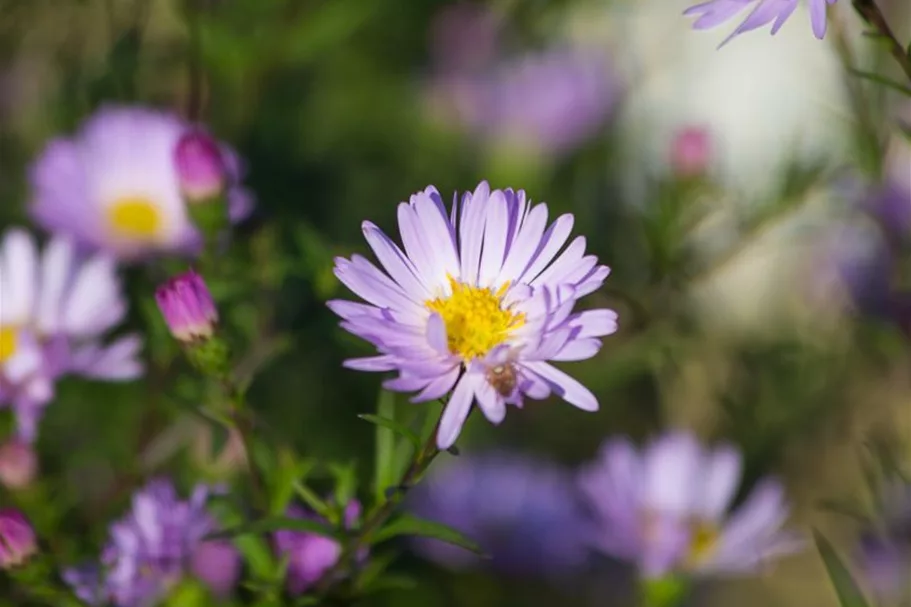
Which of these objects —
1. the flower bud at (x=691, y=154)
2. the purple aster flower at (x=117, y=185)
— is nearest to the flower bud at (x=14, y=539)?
the purple aster flower at (x=117, y=185)

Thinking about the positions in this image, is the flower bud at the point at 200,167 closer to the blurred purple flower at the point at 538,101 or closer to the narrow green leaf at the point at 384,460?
the narrow green leaf at the point at 384,460

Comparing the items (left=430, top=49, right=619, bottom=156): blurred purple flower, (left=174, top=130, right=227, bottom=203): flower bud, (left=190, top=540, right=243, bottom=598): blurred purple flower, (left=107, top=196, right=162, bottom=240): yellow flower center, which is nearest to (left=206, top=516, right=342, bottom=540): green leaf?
(left=190, top=540, right=243, bottom=598): blurred purple flower

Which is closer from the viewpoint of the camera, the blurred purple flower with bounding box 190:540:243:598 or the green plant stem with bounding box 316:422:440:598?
the green plant stem with bounding box 316:422:440:598

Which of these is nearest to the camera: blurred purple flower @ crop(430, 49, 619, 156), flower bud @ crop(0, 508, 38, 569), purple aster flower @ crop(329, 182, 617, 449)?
purple aster flower @ crop(329, 182, 617, 449)

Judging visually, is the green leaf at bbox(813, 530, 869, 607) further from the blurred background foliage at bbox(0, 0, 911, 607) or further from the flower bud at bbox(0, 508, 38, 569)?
the flower bud at bbox(0, 508, 38, 569)

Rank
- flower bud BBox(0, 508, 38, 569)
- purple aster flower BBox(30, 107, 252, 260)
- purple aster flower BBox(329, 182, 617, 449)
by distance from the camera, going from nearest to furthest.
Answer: purple aster flower BBox(329, 182, 617, 449) < flower bud BBox(0, 508, 38, 569) < purple aster flower BBox(30, 107, 252, 260)
